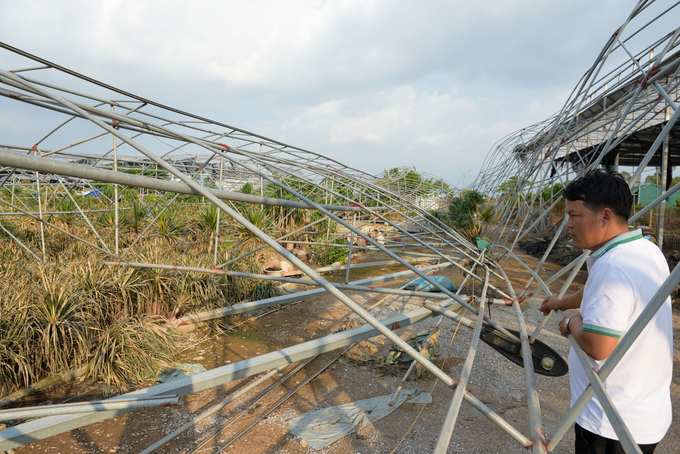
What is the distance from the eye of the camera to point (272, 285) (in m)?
7.66

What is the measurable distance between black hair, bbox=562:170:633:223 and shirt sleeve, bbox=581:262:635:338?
30 centimetres

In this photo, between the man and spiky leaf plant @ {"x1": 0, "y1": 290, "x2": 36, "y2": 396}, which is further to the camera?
spiky leaf plant @ {"x1": 0, "y1": 290, "x2": 36, "y2": 396}

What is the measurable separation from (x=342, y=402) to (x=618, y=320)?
315cm

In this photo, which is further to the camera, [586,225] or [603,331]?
[586,225]

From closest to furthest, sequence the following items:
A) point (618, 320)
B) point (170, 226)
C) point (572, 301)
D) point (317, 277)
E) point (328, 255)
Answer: point (618, 320), point (317, 277), point (572, 301), point (170, 226), point (328, 255)

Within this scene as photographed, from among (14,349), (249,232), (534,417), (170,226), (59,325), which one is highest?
(170,226)

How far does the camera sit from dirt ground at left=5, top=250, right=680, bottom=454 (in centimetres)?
314

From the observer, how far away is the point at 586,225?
1651 millimetres

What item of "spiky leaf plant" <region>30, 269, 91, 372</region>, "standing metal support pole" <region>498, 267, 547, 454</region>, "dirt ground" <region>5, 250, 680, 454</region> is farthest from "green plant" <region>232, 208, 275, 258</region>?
"standing metal support pole" <region>498, 267, 547, 454</region>

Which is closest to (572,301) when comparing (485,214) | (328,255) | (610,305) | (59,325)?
(610,305)

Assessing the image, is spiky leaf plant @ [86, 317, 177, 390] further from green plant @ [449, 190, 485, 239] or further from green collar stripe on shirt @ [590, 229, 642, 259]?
green plant @ [449, 190, 485, 239]

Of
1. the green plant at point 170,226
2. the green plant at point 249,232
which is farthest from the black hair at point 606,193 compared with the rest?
the green plant at point 170,226

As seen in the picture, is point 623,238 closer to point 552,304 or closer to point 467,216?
point 552,304

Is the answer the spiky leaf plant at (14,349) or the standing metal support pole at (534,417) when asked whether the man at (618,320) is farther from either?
the spiky leaf plant at (14,349)
